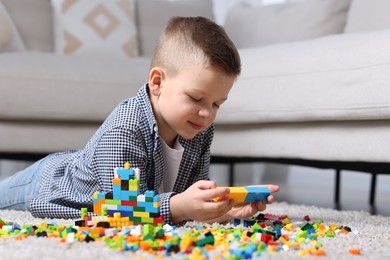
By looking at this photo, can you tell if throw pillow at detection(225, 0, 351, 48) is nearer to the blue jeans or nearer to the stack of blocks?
the blue jeans

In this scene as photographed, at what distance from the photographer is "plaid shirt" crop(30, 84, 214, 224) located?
1305mm

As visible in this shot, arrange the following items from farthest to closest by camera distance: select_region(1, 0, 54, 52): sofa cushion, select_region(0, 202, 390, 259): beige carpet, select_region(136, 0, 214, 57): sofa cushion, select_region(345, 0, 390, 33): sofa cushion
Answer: select_region(136, 0, 214, 57): sofa cushion, select_region(1, 0, 54, 52): sofa cushion, select_region(345, 0, 390, 33): sofa cushion, select_region(0, 202, 390, 259): beige carpet

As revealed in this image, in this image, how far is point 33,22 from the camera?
284cm

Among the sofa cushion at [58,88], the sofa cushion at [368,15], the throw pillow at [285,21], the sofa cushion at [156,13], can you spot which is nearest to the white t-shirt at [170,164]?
the sofa cushion at [58,88]

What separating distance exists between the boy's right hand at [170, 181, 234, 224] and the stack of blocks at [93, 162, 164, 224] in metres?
0.05

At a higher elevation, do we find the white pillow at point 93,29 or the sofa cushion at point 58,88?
the white pillow at point 93,29

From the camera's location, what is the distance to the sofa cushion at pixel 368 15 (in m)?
2.19

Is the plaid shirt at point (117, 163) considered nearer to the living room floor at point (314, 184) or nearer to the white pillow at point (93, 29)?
the living room floor at point (314, 184)

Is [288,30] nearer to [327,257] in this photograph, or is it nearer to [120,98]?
[120,98]

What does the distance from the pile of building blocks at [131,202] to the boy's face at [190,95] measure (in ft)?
0.61

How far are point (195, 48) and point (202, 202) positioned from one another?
0.35 m

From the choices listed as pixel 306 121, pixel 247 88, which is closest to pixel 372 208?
pixel 306 121

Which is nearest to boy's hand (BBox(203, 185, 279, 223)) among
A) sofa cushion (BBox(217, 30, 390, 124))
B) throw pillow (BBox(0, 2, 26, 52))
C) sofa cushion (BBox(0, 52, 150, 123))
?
sofa cushion (BBox(217, 30, 390, 124))

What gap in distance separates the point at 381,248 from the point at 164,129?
23.0 inches
